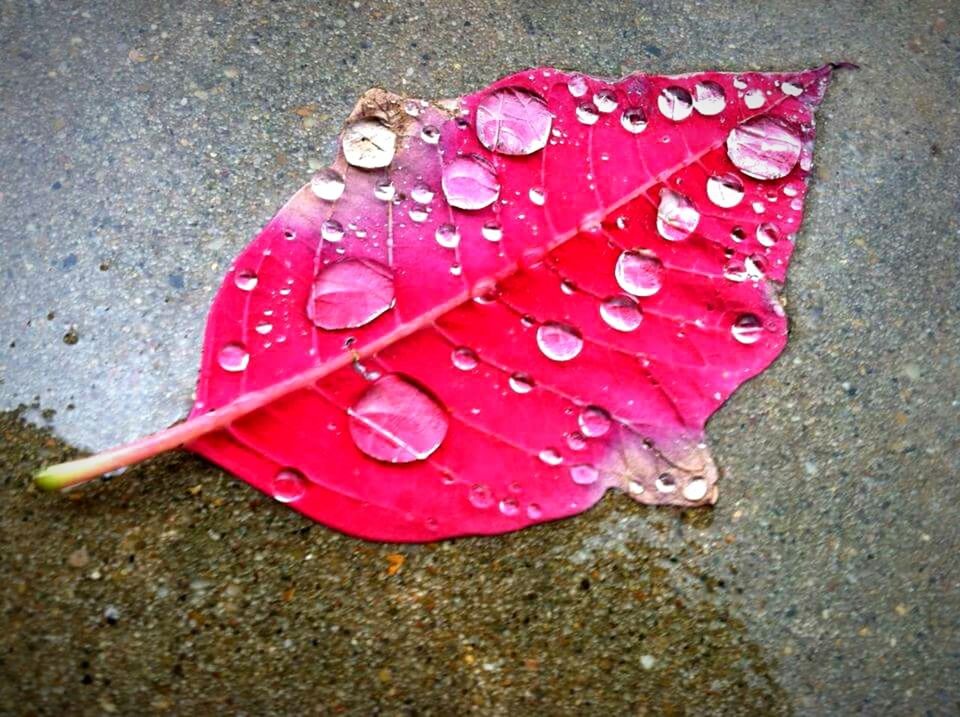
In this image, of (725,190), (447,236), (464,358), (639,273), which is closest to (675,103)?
(725,190)

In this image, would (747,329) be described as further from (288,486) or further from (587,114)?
(288,486)

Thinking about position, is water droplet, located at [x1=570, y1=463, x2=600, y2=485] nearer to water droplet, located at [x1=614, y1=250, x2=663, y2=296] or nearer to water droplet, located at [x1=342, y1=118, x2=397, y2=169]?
water droplet, located at [x1=614, y1=250, x2=663, y2=296]

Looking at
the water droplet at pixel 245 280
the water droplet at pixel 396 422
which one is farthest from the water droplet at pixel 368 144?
the water droplet at pixel 396 422

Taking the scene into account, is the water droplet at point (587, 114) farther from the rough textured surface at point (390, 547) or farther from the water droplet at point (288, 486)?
the water droplet at point (288, 486)

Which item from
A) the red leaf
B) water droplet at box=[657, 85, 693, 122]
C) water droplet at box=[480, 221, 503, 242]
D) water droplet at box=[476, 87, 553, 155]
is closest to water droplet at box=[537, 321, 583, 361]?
the red leaf

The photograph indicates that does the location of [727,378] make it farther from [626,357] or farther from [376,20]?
[376,20]

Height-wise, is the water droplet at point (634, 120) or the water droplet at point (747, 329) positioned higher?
the water droplet at point (634, 120)
